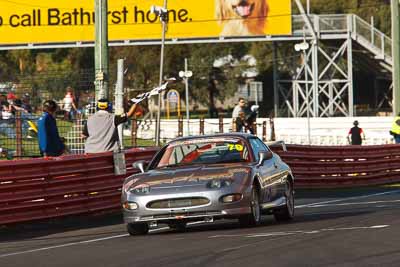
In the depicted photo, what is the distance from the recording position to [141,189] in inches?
565

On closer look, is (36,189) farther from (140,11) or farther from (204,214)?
(140,11)

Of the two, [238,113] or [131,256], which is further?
[238,113]

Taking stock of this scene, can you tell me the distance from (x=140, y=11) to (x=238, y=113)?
104 ft

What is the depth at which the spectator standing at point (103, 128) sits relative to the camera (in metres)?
17.8

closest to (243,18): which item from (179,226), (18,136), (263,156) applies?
(18,136)

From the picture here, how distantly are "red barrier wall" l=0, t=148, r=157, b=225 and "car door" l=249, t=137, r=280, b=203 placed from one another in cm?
314

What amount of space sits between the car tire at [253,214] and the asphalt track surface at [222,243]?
140 millimetres

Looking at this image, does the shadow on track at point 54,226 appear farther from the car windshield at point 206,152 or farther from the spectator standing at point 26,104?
the spectator standing at point 26,104

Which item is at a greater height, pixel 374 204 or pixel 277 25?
pixel 277 25

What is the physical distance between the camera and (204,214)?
1402 centimetres

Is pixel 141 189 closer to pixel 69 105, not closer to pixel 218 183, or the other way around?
pixel 218 183

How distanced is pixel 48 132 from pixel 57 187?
1648 millimetres

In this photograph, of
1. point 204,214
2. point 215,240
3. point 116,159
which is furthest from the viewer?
point 116,159

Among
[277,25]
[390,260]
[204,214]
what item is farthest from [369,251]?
[277,25]
